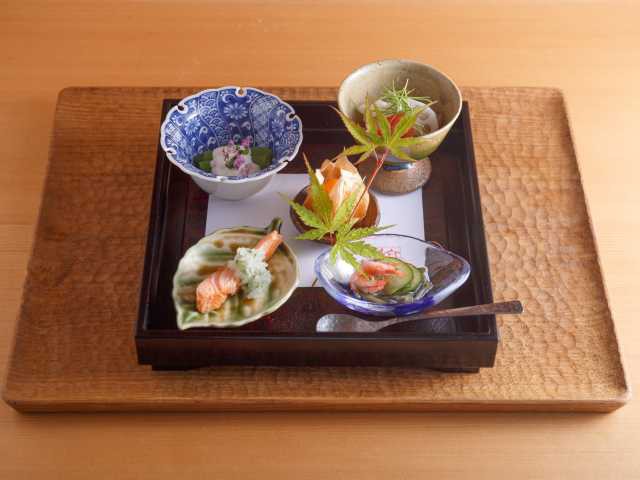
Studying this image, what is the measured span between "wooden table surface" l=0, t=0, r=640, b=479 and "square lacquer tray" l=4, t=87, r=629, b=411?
0.03m

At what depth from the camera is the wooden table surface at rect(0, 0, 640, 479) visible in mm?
994

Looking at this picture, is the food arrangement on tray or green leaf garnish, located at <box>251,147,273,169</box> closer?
the food arrangement on tray

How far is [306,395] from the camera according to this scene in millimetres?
986

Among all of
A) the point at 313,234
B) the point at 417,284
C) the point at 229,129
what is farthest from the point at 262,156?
the point at 417,284

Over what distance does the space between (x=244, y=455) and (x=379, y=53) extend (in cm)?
74

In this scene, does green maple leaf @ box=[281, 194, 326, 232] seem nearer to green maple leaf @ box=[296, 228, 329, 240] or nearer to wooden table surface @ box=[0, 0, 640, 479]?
green maple leaf @ box=[296, 228, 329, 240]

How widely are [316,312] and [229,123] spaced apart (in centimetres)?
31

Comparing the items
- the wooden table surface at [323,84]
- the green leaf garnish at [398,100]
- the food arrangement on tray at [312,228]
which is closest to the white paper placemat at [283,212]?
the food arrangement on tray at [312,228]

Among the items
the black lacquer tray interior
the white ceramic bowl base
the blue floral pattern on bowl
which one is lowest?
the black lacquer tray interior

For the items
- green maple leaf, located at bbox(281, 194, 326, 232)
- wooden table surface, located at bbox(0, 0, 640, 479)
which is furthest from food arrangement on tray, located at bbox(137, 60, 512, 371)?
wooden table surface, located at bbox(0, 0, 640, 479)

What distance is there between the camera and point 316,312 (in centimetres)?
102

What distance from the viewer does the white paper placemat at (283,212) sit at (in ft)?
3.58

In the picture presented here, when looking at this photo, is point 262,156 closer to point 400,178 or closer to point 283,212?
point 283,212

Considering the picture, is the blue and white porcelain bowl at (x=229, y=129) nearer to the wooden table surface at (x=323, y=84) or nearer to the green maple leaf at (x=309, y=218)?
the green maple leaf at (x=309, y=218)
